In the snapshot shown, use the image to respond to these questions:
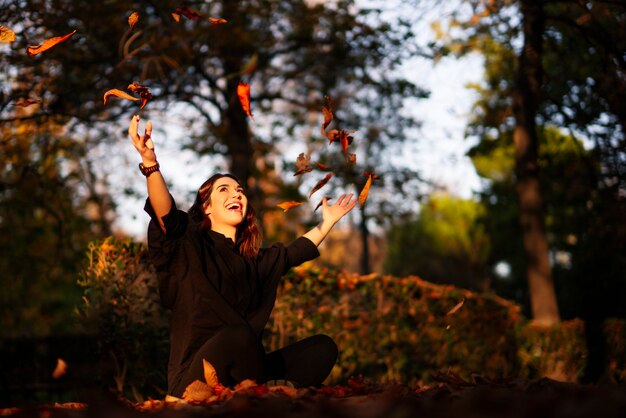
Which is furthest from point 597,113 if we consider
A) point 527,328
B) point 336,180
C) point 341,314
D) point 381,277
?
point 336,180

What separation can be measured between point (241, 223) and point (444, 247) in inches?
1062

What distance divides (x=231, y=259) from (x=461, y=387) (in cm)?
162

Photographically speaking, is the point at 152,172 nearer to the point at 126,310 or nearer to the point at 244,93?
the point at 244,93

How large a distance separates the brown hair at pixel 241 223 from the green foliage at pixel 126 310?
1.87 meters

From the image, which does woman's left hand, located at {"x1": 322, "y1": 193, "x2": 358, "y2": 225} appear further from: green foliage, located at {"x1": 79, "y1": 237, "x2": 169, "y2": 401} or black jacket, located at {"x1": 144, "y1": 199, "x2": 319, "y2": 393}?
green foliage, located at {"x1": 79, "y1": 237, "x2": 169, "y2": 401}

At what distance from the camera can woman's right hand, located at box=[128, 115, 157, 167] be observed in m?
3.95

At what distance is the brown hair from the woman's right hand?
735mm

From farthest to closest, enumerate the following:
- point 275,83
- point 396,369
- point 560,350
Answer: point 275,83 → point 560,350 → point 396,369

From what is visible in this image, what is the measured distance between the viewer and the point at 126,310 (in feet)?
21.2

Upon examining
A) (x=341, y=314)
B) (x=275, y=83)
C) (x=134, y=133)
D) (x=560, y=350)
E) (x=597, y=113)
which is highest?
(x=275, y=83)

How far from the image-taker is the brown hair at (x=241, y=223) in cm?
462

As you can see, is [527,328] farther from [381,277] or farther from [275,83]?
[275,83]

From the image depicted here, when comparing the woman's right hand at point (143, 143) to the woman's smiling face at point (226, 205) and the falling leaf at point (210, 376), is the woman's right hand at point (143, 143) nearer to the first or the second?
the woman's smiling face at point (226, 205)

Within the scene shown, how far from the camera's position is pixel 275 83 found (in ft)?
48.4
